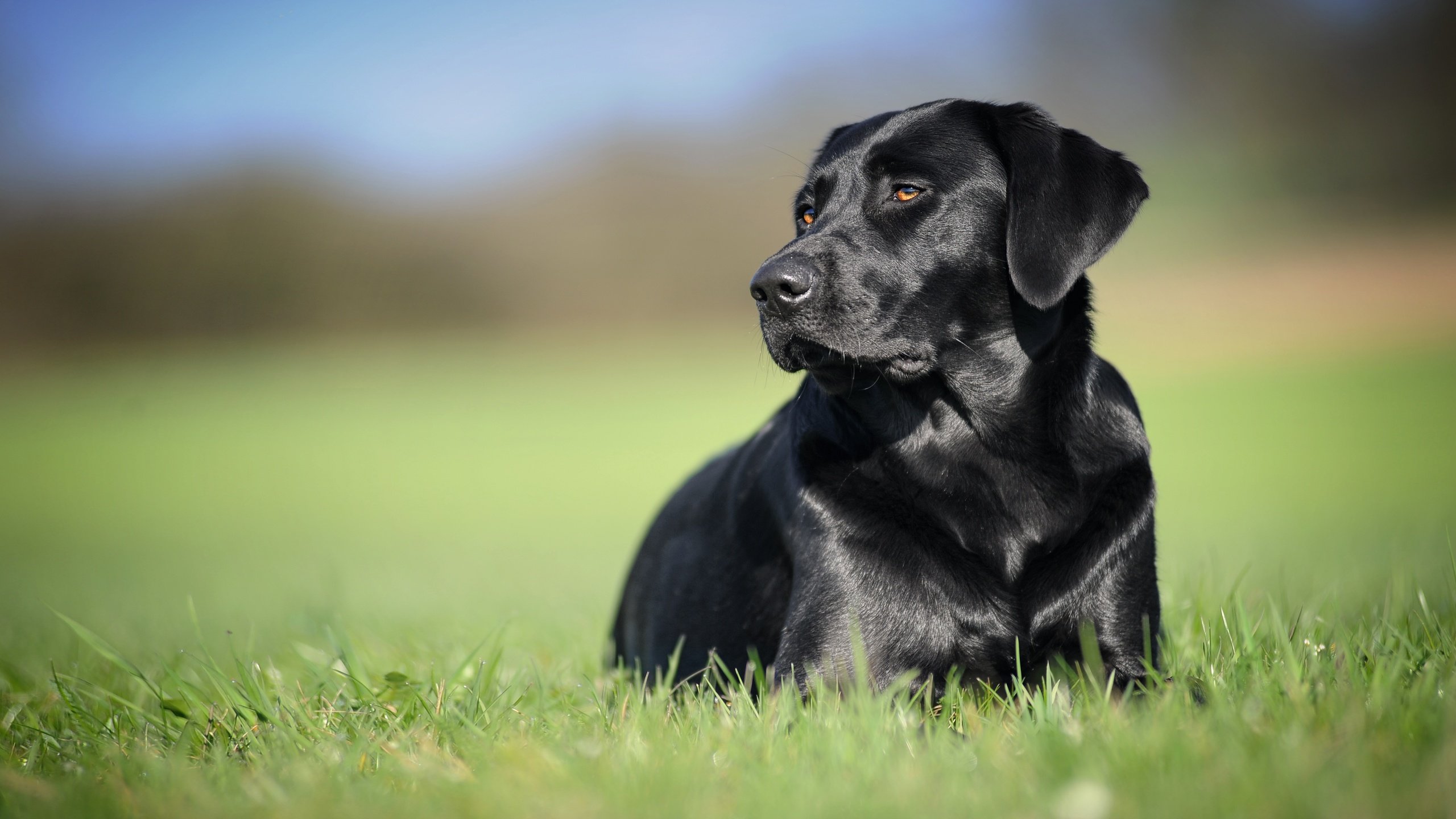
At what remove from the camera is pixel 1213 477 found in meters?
13.9

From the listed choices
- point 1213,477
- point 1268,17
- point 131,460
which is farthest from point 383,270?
point 1268,17

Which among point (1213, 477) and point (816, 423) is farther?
point (1213, 477)

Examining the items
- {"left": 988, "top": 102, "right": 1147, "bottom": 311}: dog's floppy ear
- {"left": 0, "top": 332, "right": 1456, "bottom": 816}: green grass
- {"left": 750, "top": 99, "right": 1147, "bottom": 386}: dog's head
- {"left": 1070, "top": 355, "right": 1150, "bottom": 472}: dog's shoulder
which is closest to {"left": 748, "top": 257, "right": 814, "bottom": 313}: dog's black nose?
{"left": 750, "top": 99, "right": 1147, "bottom": 386}: dog's head

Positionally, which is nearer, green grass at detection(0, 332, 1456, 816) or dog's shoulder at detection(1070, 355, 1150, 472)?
green grass at detection(0, 332, 1456, 816)

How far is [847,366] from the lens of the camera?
284 centimetres

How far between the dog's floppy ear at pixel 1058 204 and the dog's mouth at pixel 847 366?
1.20ft

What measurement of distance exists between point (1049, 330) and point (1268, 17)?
55956 millimetres

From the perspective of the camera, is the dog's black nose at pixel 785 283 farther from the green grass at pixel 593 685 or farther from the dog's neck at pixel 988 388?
the dog's neck at pixel 988 388

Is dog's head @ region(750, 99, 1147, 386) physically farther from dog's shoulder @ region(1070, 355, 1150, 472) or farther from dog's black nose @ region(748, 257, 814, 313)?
dog's shoulder @ region(1070, 355, 1150, 472)

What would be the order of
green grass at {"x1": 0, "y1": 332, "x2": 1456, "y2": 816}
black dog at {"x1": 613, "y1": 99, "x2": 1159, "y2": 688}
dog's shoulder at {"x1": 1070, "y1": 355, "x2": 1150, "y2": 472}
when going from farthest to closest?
dog's shoulder at {"x1": 1070, "y1": 355, "x2": 1150, "y2": 472} < black dog at {"x1": 613, "y1": 99, "x2": 1159, "y2": 688} < green grass at {"x1": 0, "y1": 332, "x2": 1456, "y2": 816}

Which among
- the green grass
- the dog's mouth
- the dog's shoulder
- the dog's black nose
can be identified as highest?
the dog's black nose

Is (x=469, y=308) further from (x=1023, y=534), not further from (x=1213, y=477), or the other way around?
(x=1023, y=534)

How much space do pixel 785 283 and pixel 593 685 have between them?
132cm

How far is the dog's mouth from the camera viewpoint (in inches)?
110
